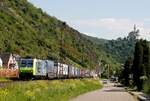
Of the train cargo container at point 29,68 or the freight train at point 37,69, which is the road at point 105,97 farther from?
the freight train at point 37,69

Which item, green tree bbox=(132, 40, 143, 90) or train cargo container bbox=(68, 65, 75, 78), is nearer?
green tree bbox=(132, 40, 143, 90)

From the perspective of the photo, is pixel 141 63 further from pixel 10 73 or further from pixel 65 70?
pixel 65 70

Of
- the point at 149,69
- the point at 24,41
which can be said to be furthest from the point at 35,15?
the point at 149,69

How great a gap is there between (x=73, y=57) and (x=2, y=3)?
91.1ft

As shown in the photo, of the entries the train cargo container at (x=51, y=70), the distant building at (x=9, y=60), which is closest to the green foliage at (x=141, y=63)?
the train cargo container at (x=51, y=70)

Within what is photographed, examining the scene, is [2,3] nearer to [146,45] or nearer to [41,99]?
[146,45]

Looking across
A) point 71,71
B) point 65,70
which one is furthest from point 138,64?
point 71,71

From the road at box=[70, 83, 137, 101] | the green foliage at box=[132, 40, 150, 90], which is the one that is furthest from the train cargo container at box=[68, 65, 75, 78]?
the road at box=[70, 83, 137, 101]

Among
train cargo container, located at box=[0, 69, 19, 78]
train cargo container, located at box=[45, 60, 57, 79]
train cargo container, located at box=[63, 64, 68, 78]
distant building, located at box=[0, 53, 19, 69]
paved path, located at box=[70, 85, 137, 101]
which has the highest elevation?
distant building, located at box=[0, 53, 19, 69]

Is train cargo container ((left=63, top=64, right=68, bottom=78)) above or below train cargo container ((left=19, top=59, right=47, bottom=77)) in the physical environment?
above

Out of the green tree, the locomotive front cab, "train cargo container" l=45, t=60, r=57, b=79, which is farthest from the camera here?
"train cargo container" l=45, t=60, r=57, b=79

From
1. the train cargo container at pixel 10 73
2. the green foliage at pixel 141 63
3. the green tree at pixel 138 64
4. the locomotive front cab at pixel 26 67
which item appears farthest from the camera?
the train cargo container at pixel 10 73

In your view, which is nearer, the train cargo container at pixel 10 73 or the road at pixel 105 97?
the road at pixel 105 97

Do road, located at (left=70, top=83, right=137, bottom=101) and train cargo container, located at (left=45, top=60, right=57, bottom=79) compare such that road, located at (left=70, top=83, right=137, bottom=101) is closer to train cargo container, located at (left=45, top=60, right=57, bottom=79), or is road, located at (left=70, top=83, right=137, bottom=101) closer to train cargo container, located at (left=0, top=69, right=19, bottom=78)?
train cargo container, located at (left=0, top=69, right=19, bottom=78)
